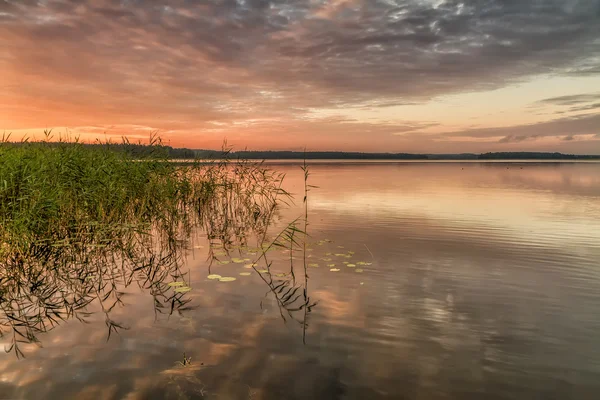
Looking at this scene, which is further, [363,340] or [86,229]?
[86,229]

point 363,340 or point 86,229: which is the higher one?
point 86,229

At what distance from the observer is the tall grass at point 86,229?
7254 mm

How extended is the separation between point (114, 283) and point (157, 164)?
7.80m

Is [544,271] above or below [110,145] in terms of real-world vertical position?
below

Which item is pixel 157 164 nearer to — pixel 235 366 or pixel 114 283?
pixel 114 283

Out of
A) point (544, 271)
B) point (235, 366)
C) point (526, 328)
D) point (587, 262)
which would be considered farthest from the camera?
point (587, 262)

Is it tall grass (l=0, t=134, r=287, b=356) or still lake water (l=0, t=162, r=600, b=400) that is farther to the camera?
tall grass (l=0, t=134, r=287, b=356)

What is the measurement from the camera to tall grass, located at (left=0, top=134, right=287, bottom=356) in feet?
23.8

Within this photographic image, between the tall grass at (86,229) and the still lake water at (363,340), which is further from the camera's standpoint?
the tall grass at (86,229)

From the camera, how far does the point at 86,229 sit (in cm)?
1147

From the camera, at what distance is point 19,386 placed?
Result: 4484mm

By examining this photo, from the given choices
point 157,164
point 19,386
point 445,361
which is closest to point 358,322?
point 445,361

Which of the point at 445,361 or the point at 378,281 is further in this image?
the point at 378,281

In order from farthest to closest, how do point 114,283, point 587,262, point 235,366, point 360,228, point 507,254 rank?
point 360,228, point 507,254, point 587,262, point 114,283, point 235,366
